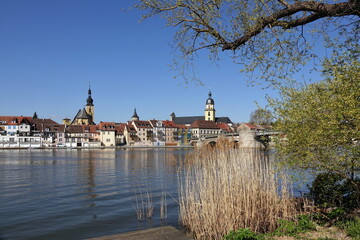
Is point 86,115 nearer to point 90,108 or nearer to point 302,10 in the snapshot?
point 90,108

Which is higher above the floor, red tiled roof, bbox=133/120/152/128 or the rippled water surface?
red tiled roof, bbox=133/120/152/128

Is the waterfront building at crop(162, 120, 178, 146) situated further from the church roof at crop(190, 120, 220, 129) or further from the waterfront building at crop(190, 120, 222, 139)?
the church roof at crop(190, 120, 220, 129)

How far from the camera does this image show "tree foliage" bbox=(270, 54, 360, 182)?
654cm

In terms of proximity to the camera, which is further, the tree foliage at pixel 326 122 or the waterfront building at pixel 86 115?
the waterfront building at pixel 86 115

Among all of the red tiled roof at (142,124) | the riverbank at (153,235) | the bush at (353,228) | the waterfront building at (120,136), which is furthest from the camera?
the red tiled roof at (142,124)

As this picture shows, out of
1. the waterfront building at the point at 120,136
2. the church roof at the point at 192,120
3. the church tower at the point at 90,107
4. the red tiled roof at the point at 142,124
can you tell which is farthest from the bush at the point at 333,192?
the church roof at the point at 192,120

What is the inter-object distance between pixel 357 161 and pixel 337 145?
611mm

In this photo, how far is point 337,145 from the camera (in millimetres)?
6930

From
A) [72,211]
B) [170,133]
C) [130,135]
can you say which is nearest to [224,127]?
[170,133]

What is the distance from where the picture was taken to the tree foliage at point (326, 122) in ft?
21.5

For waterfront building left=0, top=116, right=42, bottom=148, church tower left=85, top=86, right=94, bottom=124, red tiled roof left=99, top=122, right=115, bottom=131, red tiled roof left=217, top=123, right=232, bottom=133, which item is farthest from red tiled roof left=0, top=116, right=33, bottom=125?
red tiled roof left=217, top=123, right=232, bottom=133

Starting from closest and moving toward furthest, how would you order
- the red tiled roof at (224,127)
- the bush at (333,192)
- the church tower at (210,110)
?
the bush at (333,192) → the red tiled roof at (224,127) → the church tower at (210,110)

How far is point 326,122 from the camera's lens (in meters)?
6.74

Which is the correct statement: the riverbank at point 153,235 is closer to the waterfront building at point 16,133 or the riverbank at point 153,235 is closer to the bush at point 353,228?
the bush at point 353,228
